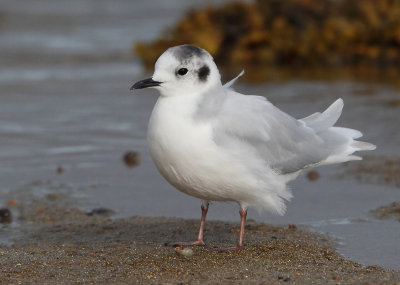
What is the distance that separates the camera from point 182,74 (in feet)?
16.5

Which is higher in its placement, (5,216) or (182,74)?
(182,74)

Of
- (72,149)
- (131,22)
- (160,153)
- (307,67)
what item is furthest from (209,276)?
(131,22)

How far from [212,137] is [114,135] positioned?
4208mm

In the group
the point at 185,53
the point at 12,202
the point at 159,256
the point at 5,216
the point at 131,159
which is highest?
the point at 185,53

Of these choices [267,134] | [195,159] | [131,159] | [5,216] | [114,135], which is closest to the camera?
[195,159]

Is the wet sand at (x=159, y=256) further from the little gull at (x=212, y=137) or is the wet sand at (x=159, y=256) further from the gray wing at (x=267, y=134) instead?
the gray wing at (x=267, y=134)

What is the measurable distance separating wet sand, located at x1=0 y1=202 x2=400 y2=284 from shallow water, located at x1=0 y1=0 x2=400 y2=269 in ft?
1.07

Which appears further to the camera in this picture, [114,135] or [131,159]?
[114,135]

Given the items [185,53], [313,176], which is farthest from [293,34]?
[185,53]

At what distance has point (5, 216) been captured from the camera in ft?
20.7

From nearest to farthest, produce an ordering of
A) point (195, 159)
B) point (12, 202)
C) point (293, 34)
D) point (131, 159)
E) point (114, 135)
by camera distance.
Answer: point (195, 159) → point (12, 202) → point (131, 159) → point (114, 135) → point (293, 34)

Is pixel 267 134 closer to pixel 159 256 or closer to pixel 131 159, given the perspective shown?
pixel 159 256

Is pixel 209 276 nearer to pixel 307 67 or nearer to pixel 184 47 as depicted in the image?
pixel 184 47

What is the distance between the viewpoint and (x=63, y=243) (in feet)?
18.2
